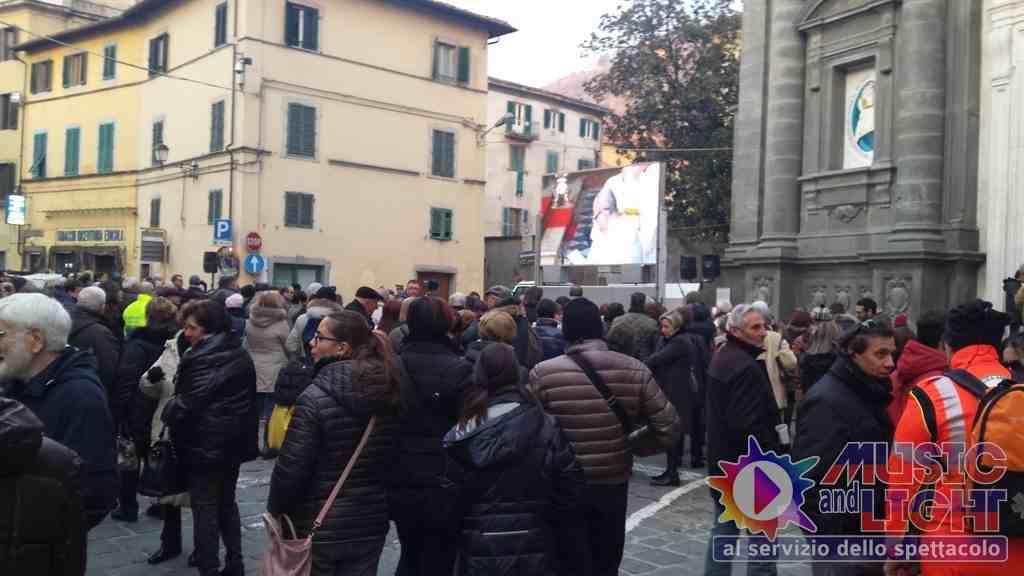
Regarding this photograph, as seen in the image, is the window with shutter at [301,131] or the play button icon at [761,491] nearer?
the play button icon at [761,491]

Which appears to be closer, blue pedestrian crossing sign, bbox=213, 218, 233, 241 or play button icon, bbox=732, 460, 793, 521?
play button icon, bbox=732, 460, 793, 521

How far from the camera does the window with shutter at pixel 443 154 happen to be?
2925 cm

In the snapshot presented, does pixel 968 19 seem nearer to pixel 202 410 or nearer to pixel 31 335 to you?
pixel 202 410

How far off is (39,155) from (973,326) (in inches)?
1395

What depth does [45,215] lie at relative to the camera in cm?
3247

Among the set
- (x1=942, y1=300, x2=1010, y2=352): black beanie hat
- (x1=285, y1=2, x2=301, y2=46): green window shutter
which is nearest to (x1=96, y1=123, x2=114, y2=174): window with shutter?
(x1=285, y1=2, x2=301, y2=46): green window shutter

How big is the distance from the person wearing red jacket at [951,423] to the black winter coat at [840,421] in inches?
9.1

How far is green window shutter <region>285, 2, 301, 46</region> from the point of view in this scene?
84.4 feet

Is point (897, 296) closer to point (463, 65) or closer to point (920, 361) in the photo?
point (920, 361)

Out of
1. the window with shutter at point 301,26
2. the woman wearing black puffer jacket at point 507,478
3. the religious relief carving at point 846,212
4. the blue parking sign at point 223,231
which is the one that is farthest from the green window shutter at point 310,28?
the woman wearing black puffer jacket at point 507,478

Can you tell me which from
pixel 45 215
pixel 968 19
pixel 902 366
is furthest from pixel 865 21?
pixel 45 215

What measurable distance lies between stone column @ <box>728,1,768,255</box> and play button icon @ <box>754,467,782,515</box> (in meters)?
13.5

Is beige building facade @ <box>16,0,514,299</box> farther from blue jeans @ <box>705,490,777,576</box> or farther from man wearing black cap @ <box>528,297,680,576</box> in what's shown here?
man wearing black cap @ <box>528,297,680,576</box>

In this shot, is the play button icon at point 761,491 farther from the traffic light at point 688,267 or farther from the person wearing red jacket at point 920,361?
the traffic light at point 688,267
